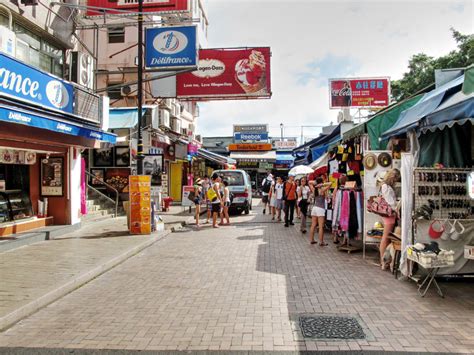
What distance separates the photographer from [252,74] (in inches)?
835

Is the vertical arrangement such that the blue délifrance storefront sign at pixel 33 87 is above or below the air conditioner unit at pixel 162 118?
below

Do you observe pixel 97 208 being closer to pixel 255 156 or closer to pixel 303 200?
pixel 303 200

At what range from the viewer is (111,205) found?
16.4 meters

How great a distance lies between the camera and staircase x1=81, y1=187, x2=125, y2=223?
46.8 ft

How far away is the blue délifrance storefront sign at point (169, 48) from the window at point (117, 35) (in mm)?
10030

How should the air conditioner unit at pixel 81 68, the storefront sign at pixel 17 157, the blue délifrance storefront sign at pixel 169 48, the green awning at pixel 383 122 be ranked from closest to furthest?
1. the green awning at pixel 383 122
2. the storefront sign at pixel 17 157
3. the air conditioner unit at pixel 81 68
4. the blue délifrance storefront sign at pixel 169 48

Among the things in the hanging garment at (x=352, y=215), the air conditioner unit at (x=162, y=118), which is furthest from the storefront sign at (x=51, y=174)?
the air conditioner unit at (x=162, y=118)

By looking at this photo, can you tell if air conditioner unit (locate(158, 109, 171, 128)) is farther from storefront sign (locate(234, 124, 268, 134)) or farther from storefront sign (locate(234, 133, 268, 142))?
storefront sign (locate(234, 124, 268, 134))

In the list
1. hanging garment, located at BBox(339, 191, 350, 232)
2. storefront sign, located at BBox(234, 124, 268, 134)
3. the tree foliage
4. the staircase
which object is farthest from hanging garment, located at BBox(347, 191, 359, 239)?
storefront sign, located at BBox(234, 124, 268, 134)

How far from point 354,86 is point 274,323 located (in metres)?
29.5

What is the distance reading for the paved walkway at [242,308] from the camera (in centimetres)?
417

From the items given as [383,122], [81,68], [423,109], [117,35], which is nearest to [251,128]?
[117,35]

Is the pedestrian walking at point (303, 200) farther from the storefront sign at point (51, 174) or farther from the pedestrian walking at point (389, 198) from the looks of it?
the storefront sign at point (51, 174)

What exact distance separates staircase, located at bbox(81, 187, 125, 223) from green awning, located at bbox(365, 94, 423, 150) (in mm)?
9751
